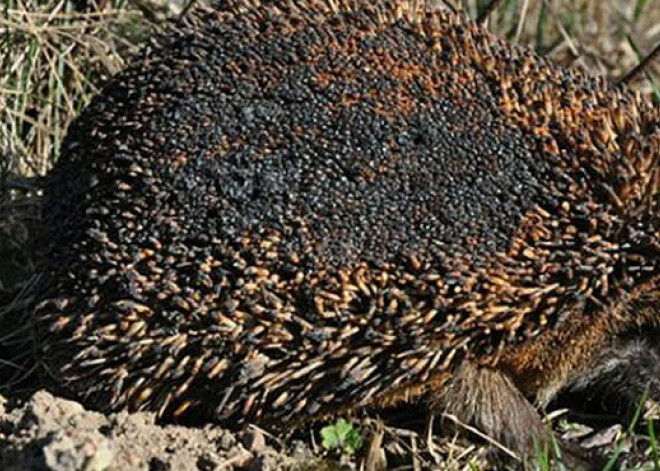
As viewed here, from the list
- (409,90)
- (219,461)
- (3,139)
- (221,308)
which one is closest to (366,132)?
(409,90)

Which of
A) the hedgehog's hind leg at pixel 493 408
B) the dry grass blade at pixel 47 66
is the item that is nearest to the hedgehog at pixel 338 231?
the hedgehog's hind leg at pixel 493 408

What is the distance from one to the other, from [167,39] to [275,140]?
0.69 meters

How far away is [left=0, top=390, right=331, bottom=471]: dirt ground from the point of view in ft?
13.7

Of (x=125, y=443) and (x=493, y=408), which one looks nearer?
(x=125, y=443)

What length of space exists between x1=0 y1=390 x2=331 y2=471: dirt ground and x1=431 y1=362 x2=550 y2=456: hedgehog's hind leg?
0.53 metres

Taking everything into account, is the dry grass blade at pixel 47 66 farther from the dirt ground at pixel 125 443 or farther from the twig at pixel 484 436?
the twig at pixel 484 436

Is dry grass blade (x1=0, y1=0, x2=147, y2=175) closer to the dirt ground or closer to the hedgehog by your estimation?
the hedgehog

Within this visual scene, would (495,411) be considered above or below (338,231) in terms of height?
below

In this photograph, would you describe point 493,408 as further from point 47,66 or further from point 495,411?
point 47,66

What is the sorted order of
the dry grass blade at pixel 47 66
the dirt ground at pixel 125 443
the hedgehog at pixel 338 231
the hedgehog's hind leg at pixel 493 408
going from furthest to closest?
the dry grass blade at pixel 47 66 < the hedgehog's hind leg at pixel 493 408 < the hedgehog at pixel 338 231 < the dirt ground at pixel 125 443

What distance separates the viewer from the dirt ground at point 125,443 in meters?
4.16

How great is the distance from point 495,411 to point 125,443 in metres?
1.34

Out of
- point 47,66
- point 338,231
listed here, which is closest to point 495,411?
point 338,231

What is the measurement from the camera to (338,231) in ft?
15.1
